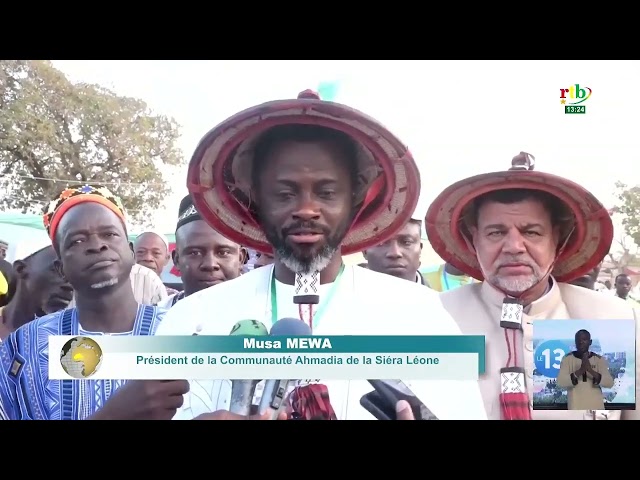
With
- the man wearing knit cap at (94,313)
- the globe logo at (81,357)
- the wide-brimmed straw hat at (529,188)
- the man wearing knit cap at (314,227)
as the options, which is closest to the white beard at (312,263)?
the man wearing knit cap at (314,227)

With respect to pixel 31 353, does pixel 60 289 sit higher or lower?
higher

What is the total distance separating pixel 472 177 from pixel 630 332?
1.26 meters

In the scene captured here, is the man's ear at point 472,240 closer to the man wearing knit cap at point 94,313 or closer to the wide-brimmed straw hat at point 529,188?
the wide-brimmed straw hat at point 529,188

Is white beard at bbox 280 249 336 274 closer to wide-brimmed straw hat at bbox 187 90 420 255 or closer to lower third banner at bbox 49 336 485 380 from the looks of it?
wide-brimmed straw hat at bbox 187 90 420 255

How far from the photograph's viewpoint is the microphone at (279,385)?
4.04 meters

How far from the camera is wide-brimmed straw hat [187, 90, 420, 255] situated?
3998mm

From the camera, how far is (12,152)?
13.9ft

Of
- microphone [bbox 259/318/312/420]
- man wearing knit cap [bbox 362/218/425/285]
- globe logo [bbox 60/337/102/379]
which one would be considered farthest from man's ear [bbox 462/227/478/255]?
globe logo [bbox 60/337/102/379]

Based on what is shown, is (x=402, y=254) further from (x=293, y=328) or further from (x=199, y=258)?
(x=199, y=258)

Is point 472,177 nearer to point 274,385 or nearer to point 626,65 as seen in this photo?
point 626,65

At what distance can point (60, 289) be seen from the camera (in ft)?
13.8

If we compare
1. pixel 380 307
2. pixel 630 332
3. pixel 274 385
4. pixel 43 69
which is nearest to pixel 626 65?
pixel 630 332

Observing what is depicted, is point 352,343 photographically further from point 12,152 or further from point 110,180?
point 12,152
